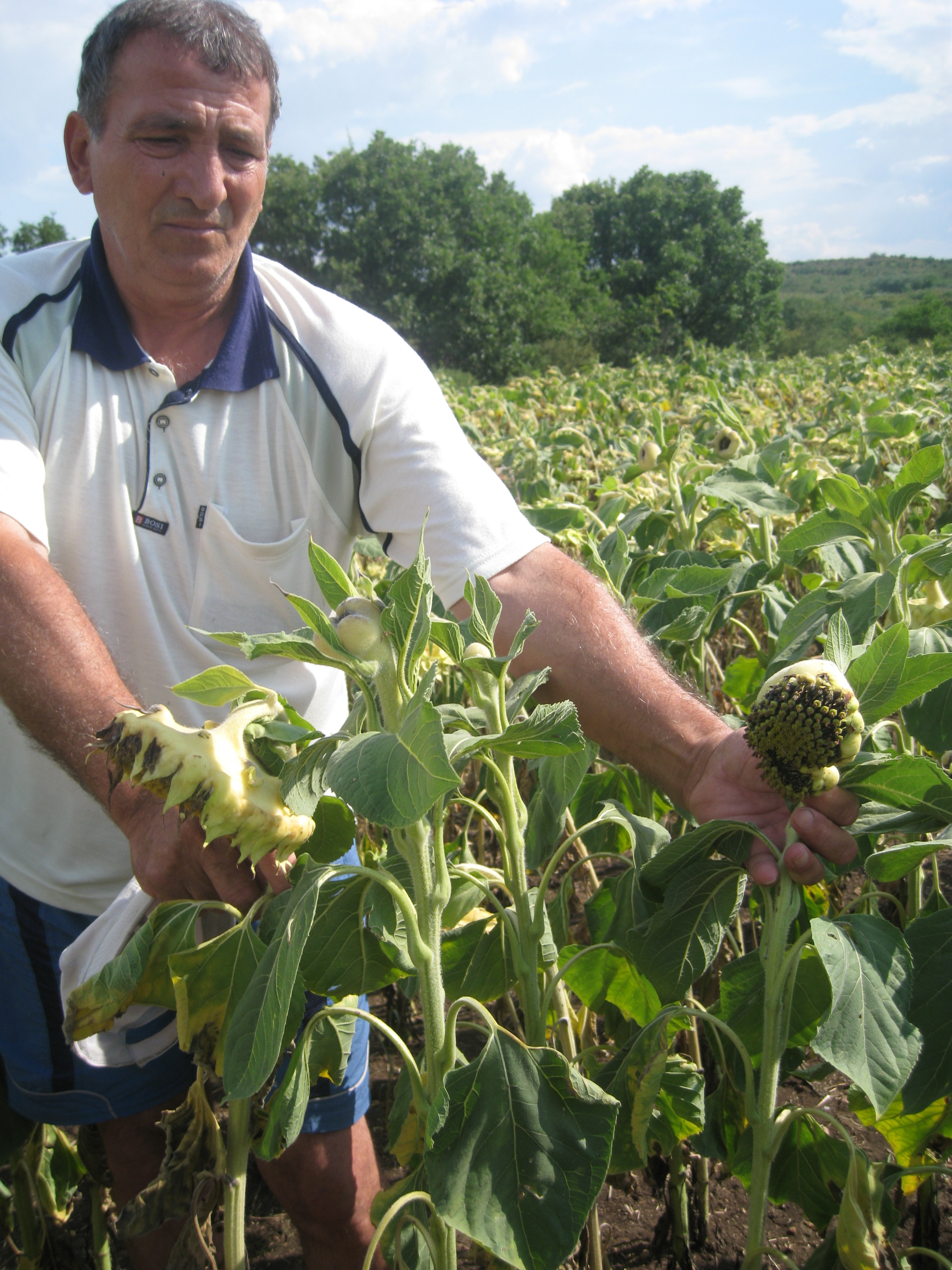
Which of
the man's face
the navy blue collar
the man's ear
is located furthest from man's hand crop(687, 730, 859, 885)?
the man's ear

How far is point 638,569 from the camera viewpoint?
2564 mm

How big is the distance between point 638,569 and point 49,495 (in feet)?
4.69

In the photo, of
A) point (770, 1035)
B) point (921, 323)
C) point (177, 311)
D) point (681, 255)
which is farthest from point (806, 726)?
point (681, 255)

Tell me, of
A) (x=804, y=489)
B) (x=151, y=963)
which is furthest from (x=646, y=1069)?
(x=804, y=489)

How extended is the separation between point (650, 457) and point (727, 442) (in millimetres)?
338

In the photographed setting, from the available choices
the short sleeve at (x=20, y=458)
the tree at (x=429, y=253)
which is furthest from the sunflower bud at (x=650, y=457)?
the tree at (x=429, y=253)

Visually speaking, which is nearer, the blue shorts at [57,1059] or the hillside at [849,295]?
the blue shorts at [57,1059]

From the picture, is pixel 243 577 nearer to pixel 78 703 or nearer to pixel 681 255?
pixel 78 703

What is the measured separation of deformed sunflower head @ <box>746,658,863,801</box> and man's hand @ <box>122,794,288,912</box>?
65cm

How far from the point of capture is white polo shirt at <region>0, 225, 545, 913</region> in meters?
1.89

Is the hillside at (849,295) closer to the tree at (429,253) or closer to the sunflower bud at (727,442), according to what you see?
the tree at (429,253)

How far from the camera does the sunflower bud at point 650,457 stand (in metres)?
2.94

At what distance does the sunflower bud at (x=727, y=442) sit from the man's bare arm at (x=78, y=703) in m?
2.15

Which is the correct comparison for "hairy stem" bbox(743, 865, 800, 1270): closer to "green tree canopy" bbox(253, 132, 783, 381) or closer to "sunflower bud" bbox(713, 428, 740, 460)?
"sunflower bud" bbox(713, 428, 740, 460)
